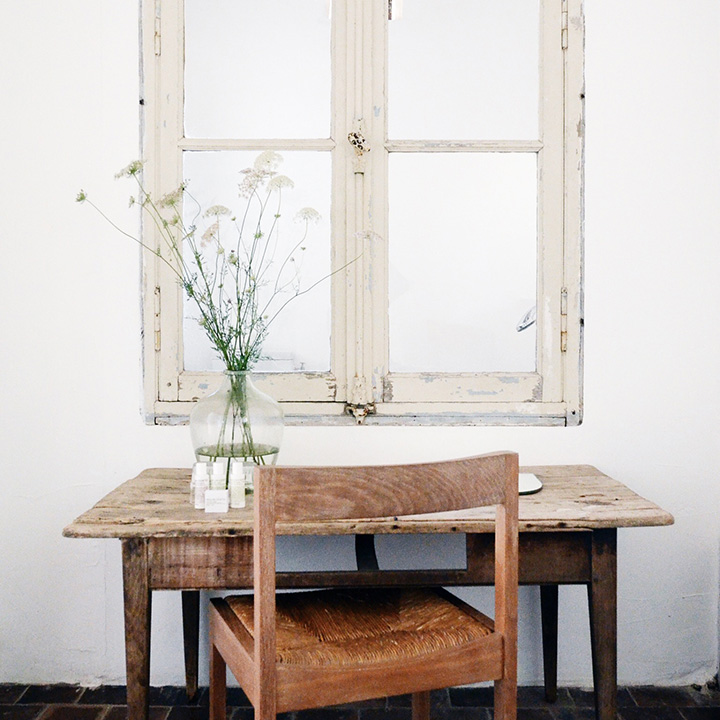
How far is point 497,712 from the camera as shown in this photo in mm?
1560

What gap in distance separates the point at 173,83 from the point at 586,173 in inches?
53.9

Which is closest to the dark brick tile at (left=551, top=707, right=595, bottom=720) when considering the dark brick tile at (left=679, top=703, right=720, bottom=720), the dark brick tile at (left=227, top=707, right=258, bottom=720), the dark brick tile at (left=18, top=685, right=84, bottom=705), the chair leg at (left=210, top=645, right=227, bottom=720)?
the dark brick tile at (left=679, top=703, right=720, bottom=720)

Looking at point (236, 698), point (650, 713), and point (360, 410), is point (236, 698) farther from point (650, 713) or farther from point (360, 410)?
point (650, 713)

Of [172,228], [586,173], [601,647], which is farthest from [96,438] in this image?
[586,173]

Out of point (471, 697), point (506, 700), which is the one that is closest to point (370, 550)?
point (506, 700)

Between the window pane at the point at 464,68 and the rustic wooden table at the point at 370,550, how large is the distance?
125 cm

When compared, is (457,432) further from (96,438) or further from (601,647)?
(96,438)

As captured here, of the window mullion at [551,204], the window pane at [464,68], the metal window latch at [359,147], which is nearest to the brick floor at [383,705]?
the window mullion at [551,204]

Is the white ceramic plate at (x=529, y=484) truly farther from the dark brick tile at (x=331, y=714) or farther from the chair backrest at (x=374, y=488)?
the dark brick tile at (x=331, y=714)

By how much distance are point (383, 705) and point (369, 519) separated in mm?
1061

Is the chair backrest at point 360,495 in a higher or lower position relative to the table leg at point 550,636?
higher

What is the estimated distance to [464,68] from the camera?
97.8 inches

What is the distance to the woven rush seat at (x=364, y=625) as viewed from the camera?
4.91 ft

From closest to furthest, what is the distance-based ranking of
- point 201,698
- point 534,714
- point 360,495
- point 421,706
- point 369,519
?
1. point 360,495
2. point 369,519
3. point 421,706
4. point 534,714
5. point 201,698
